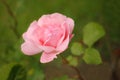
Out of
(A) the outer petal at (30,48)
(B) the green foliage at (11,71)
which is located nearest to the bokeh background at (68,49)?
(B) the green foliage at (11,71)

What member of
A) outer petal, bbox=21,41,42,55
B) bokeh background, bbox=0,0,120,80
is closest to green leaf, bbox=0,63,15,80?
bokeh background, bbox=0,0,120,80

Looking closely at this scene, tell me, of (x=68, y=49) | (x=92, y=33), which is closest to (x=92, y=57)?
(x=92, y=33)

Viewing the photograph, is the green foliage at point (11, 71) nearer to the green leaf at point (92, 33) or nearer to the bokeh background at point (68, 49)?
the bokeh background at point (68, 49)

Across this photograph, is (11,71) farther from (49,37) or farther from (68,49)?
(68,49)

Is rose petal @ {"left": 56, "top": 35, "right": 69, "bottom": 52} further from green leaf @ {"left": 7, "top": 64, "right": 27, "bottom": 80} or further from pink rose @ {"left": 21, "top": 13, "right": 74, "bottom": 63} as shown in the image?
green leaf @ {"left": 7, "top": 64, "right": 27, "bottom": 80}

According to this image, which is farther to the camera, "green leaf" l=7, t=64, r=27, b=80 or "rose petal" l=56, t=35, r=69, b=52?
"green leaf" l=7, t=64, r=27, b=80
